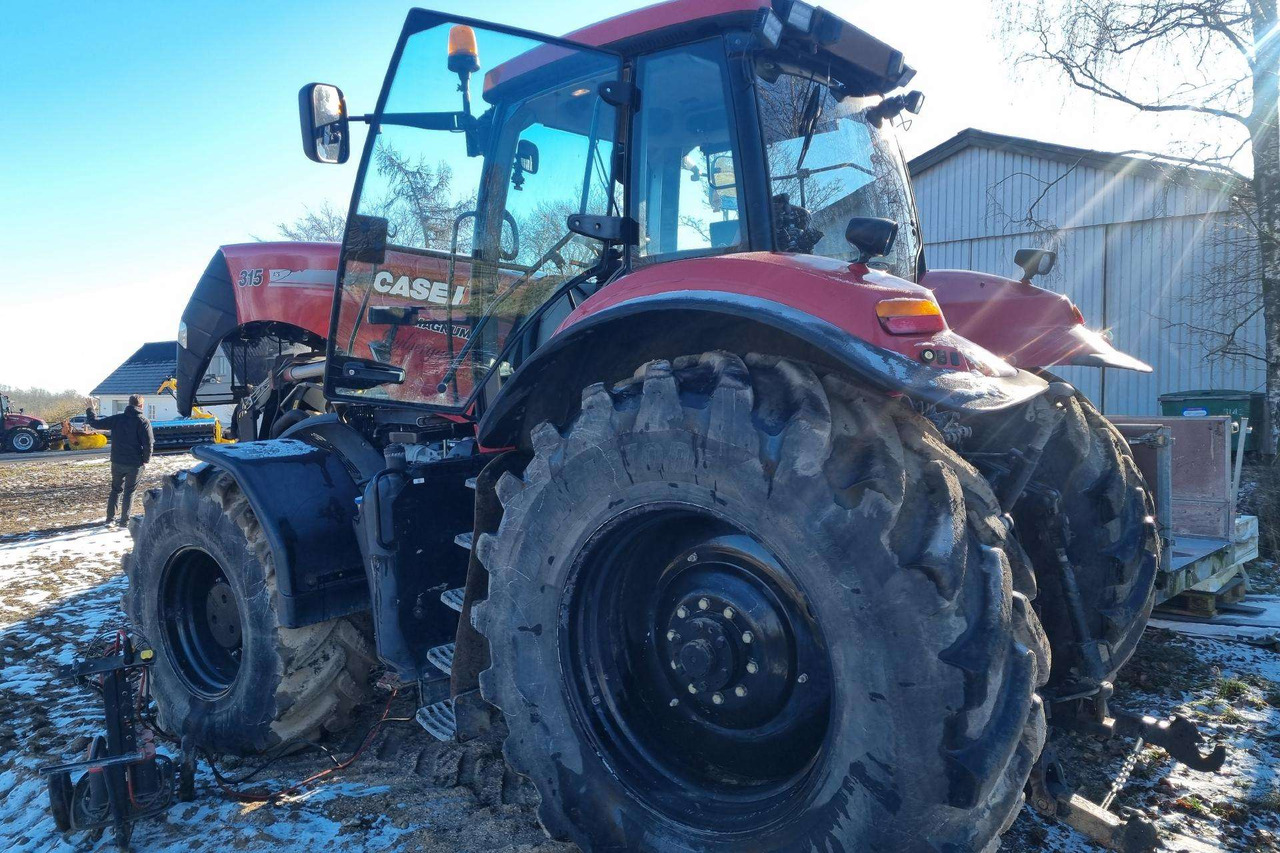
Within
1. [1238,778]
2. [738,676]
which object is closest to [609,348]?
[738,676]

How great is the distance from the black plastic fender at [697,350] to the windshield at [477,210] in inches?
20.4

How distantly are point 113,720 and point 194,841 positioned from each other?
0.52 metres

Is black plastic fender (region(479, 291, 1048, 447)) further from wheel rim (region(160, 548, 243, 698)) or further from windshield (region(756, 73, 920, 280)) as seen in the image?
wheel rim (region(160, 548, 243, 698))

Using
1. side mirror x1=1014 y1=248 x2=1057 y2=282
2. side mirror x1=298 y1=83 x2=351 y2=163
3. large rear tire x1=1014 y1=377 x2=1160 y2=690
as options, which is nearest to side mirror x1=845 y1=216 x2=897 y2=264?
large rear tire x1=1014 y1=377 x2=1160 y2=690

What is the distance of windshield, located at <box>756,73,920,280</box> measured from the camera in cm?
276

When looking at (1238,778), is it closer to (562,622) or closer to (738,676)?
(738,676)

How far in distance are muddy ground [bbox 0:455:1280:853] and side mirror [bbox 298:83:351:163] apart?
2.37m

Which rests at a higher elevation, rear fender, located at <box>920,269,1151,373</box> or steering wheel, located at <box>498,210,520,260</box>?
steering wheel, located at <box>498,210,520,260</box>

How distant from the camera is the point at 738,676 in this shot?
231 centimetres

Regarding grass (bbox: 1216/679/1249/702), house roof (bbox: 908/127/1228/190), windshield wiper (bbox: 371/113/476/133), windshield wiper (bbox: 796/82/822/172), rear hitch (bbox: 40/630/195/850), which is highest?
house roof (bbox: 908/127/1228/190)

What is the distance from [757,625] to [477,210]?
Result: 1.95 m

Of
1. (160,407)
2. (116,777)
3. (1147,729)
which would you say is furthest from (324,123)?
(160,407)

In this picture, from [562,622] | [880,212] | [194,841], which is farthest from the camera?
[880,212]

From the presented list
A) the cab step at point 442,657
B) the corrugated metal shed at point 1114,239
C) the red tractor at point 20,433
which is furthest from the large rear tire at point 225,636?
the red tractor at point 20,433
